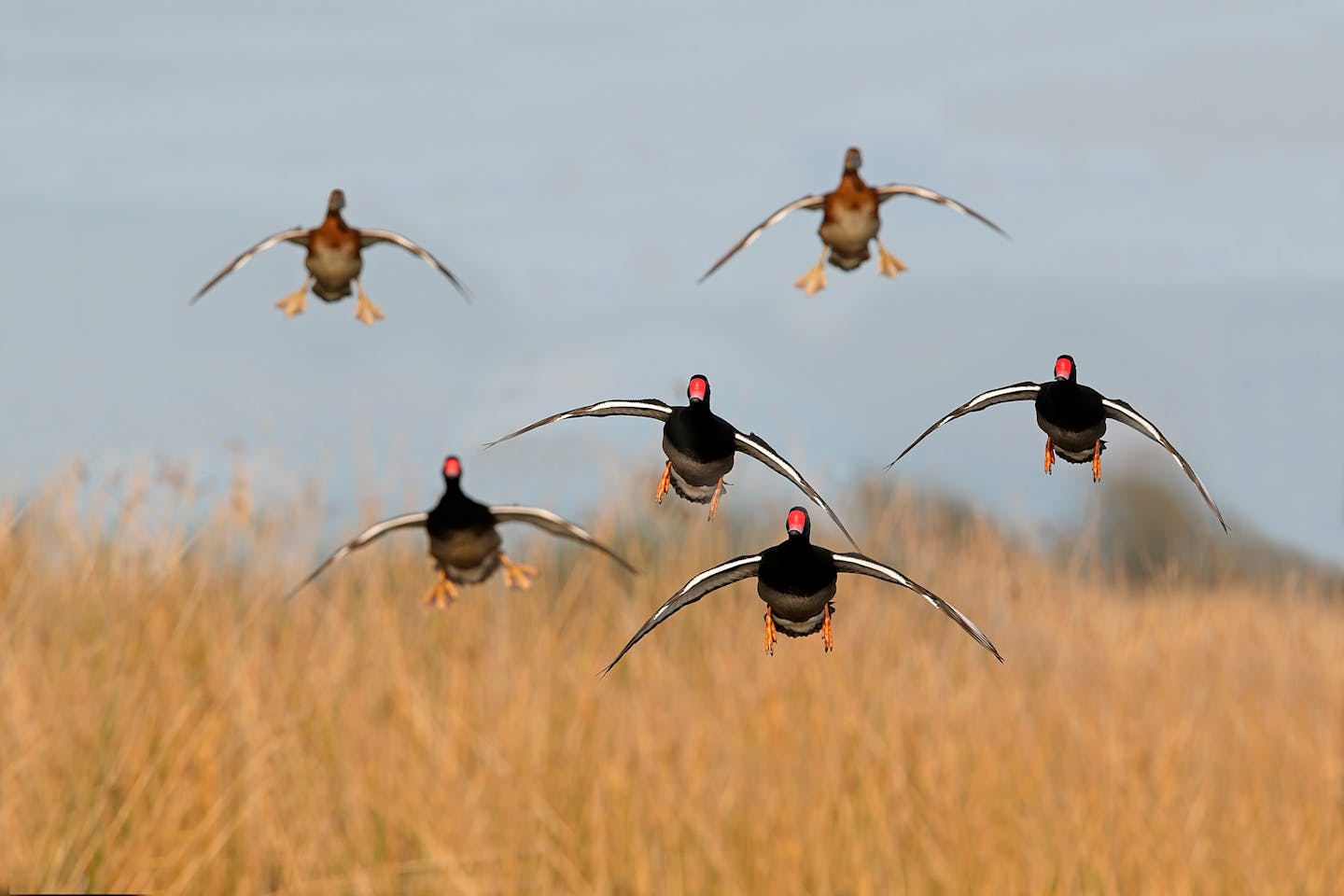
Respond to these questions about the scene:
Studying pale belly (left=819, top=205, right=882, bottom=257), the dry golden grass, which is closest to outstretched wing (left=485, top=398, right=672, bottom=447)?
pale belly (left=819, top=205, right=882, bottom=257)

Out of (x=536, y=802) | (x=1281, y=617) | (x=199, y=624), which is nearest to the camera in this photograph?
(x=536, y=802)

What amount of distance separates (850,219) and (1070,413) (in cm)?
35

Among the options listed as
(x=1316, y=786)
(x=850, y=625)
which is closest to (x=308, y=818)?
(x=850, y=625)

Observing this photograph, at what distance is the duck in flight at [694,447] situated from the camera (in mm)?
1127

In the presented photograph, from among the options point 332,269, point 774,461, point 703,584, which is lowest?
point 703,584

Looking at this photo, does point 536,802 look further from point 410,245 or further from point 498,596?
point 410,245

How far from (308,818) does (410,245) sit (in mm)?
7810

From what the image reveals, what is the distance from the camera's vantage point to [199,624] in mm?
10156

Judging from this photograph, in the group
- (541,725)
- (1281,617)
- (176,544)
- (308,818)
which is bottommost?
(308,818)

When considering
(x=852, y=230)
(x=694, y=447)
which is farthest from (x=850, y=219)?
(x=694, y=447)

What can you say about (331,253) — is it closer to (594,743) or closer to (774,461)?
(774,461)

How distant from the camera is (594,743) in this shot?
30.7 ft

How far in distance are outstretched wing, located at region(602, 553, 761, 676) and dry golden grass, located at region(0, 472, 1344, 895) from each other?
6929mm

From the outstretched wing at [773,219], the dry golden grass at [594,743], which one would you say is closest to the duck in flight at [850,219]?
the outstretched wing at [773,219]
